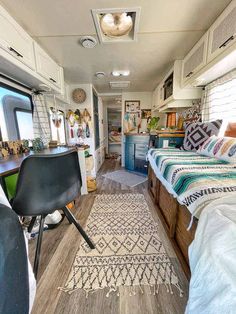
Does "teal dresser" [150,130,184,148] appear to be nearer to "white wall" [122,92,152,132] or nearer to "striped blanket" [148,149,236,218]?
"striped blanket" [148,149,236,218]

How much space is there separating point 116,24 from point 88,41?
344 mm

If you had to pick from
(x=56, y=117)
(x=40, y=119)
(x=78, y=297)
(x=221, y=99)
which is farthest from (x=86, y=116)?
(x=78, y=297)

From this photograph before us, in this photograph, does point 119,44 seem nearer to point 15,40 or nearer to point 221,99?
point 15,40

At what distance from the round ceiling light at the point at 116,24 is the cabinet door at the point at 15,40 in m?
0.76

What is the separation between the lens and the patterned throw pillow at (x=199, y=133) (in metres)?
1.76

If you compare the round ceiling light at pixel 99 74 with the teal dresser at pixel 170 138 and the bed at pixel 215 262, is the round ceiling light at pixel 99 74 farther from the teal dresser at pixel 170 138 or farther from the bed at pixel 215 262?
the bed at pixel 215 262

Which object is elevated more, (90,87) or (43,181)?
(90,87)

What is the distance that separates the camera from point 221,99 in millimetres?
1829

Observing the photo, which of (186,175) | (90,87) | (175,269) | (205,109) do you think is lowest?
(175,269)

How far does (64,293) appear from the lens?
97 cm

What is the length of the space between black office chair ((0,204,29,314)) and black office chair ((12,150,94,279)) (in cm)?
45

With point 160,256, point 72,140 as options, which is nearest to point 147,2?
point 160,256

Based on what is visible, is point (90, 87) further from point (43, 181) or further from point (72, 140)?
point (43, 181)

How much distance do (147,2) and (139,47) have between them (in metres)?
0.62
